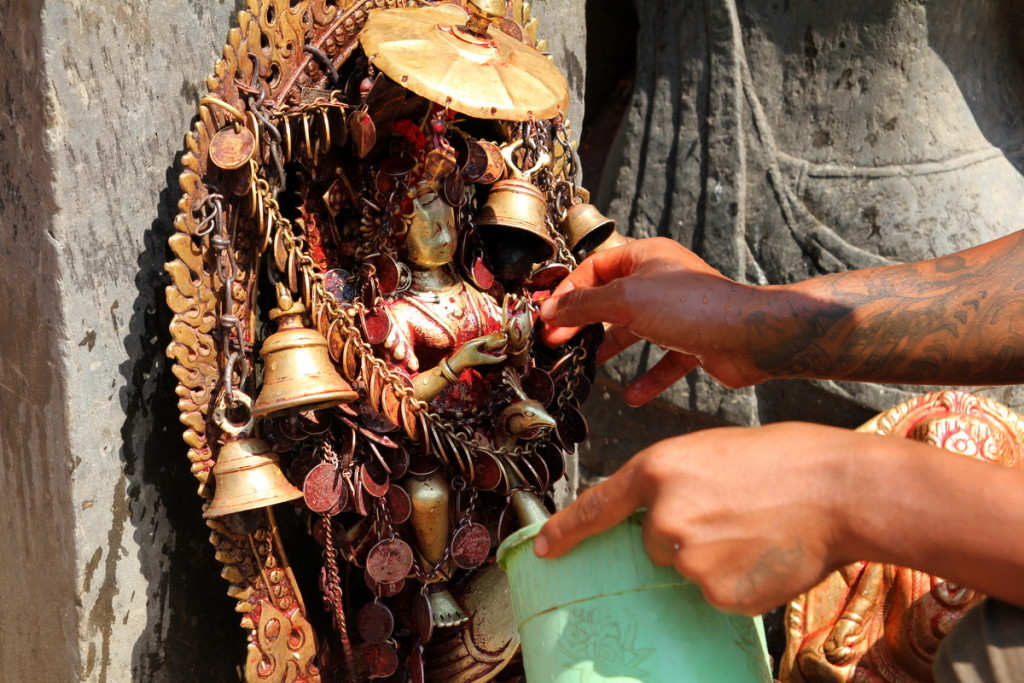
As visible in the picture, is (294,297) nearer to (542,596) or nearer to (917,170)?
(542,596)

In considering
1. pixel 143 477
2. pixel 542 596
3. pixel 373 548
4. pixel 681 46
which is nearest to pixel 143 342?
pixel 143 477

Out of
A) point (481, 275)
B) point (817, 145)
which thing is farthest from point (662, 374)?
point (817, 145)

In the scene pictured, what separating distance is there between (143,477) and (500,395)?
1.68 ft

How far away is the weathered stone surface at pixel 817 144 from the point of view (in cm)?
227

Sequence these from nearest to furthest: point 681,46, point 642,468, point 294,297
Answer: point 642,468, point 294,297, point 681,46

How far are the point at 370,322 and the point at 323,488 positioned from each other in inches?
9.0

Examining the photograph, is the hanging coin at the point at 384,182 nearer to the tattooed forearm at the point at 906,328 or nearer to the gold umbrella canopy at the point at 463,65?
the gold umbrella canopy at the point at 463,65

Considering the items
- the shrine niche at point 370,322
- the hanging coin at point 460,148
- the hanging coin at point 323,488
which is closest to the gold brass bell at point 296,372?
the shrine niche at point 370,322

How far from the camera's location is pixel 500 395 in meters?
1.42

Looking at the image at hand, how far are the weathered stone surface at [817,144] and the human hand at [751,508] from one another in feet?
4.83

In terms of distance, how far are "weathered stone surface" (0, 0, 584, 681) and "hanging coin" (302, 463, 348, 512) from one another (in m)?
0.24

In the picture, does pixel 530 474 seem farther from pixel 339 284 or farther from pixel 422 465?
pixel 339 284

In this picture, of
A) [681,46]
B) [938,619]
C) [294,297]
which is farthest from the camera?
[681,46]

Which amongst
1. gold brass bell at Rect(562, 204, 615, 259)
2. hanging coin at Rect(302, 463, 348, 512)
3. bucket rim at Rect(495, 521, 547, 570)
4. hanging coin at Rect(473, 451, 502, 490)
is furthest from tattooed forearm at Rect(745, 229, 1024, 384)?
hanging coin at Rect(302, 463, 348, 512)
